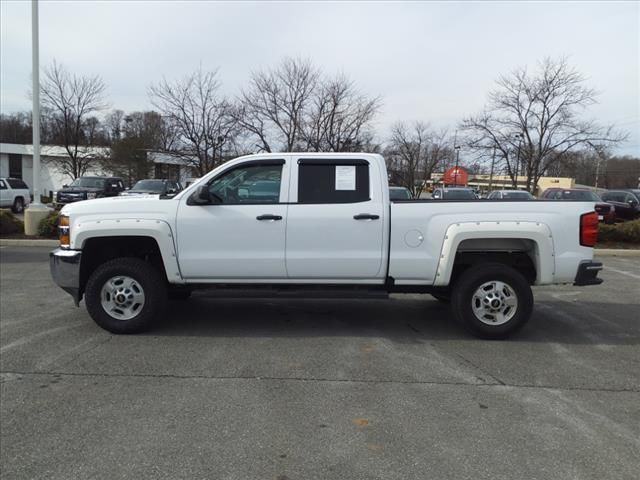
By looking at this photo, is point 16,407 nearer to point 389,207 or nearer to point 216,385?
point 216,385

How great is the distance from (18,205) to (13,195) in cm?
70

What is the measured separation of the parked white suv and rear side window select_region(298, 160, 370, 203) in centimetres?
2332

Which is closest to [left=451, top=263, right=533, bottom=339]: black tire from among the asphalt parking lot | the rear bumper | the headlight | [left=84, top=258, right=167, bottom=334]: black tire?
the asphalt parking lot

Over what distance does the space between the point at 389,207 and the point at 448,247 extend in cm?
74

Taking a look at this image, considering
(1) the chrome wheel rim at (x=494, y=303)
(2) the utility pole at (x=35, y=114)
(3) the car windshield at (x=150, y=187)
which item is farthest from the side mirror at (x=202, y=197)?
(3) the car windshield at (x=150, y=187)

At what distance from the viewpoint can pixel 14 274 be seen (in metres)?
9.22

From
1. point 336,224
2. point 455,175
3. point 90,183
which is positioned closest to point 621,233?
point 336,224

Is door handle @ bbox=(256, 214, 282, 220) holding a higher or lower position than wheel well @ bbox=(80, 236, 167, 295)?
higher

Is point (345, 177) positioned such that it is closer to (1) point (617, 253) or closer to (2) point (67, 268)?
(2) point (67, 268)

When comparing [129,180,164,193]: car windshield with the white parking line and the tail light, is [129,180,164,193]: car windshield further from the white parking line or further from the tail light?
the tail light

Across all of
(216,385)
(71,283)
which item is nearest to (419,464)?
(216,385)

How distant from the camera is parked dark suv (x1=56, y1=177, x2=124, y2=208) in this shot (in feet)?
76.5

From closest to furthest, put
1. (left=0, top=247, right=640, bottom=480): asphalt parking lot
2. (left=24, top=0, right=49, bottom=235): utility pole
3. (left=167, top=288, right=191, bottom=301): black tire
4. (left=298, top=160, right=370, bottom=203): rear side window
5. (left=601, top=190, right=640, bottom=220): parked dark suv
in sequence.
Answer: (left=0, top=247, right=640, bottom=480): asphalt parking lot < (left=298, top=160, right=370, bottom=203): rear side window < (left=167, top=288, right=191, bottom=301): black tire < (left=24, top=0, right=49, bottom=235): utility pole < (left=601, top=190, right=640, bottom=220): parked dark suv

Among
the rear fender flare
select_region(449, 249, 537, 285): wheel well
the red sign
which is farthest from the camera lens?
the red sign
